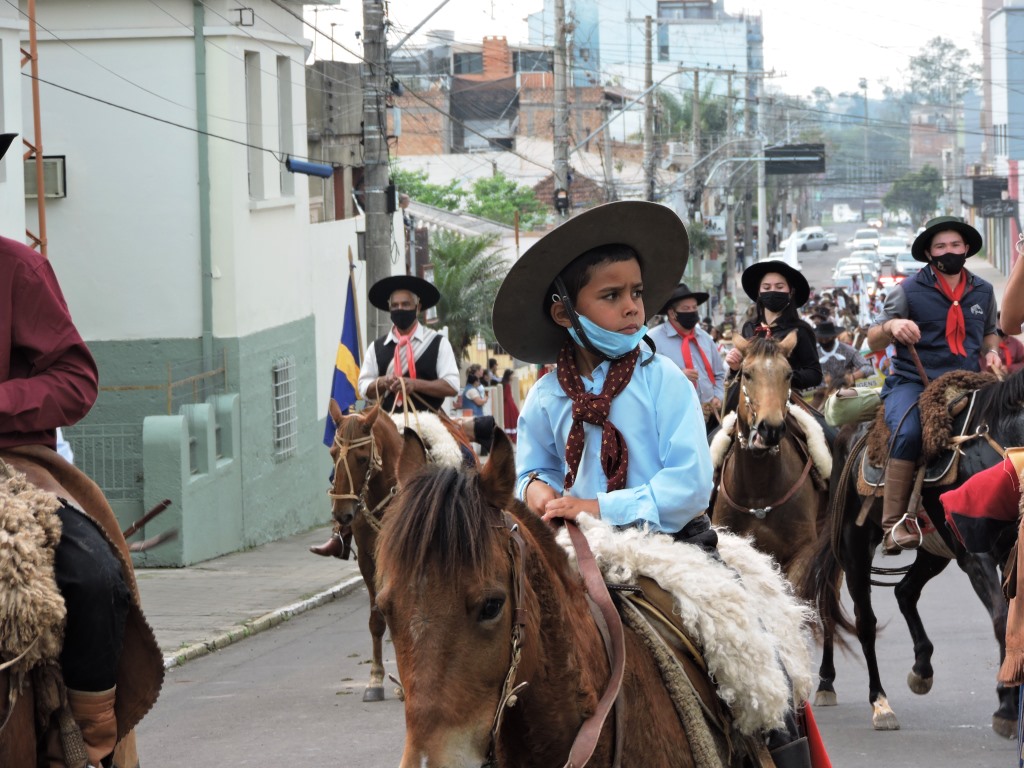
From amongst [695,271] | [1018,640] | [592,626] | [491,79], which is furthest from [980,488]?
[491,79]

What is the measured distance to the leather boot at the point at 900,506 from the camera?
9.00m

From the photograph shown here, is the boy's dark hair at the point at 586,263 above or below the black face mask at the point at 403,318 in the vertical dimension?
above

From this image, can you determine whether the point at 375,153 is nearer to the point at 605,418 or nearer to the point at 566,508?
the point at 605,418

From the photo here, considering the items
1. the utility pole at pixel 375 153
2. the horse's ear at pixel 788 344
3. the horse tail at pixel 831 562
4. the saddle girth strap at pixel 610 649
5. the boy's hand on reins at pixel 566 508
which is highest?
the utility pole at pixel 375 153

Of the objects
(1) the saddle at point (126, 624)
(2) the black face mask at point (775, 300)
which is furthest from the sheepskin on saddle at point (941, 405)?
(1) the saddle at point (126, 624)

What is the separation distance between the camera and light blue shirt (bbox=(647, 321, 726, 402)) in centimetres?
1345

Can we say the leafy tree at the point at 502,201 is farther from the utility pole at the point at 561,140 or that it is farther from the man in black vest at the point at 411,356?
the man in black vest at the point at 411,356

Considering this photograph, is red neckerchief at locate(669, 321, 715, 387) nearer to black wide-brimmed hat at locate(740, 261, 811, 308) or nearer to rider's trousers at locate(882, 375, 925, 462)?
black wide-brimmed hat at locate(740, 261, 811, 308)

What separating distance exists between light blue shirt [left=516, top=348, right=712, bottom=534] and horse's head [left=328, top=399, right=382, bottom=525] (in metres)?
6.13

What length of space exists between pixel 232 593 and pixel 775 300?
7.16 meters

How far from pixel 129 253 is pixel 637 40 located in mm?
97736

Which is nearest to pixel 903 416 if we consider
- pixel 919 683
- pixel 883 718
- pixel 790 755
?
pixel 919 683

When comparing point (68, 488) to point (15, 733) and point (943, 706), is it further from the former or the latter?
point (943, 706)

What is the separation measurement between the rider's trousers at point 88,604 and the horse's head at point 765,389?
238 inches
